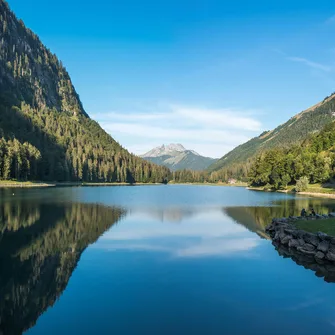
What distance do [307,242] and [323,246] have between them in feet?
8.49

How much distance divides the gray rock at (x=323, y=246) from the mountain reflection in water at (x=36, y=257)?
22.2 metres

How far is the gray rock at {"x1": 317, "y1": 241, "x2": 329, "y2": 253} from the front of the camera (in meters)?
30.3

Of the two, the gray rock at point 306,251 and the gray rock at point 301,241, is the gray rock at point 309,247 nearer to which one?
the gray rock at point 306,251

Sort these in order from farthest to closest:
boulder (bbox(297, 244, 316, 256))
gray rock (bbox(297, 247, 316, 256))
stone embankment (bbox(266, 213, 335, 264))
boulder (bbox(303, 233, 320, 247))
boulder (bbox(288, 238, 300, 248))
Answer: boulder (bbox(288, 238, 300, 248)) → boulder (bbox(303, 233, 320, 247)) → boulder (bbox(297, 244, 316, 256)) → gray rock (bbox(297, 247, 316, 256)) → stone embankment (bbox(266, 213, 335, 264))

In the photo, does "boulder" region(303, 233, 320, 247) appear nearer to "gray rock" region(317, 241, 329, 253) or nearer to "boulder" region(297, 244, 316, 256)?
"boulder" region(297, 244, 316, 256)

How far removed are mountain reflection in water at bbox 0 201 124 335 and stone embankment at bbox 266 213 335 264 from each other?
21.3 meters

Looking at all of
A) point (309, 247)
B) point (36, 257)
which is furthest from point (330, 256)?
point (36, 257)

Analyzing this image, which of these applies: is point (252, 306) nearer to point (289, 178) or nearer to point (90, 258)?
point (90, 258)

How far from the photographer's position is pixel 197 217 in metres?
59.8

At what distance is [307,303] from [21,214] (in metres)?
47.0

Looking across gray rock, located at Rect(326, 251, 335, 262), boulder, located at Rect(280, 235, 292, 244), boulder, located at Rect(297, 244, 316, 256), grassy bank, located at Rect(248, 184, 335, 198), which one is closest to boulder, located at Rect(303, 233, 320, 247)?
boulder, located at Rect(297, 244, 316, 256)

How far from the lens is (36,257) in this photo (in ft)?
95.9

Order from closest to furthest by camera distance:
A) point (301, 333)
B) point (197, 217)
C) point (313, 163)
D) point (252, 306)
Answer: point (301, 333), point (252, 306), point (197, 217), point (313, 163)

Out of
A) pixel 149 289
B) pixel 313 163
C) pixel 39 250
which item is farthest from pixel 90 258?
pixel 313 163
